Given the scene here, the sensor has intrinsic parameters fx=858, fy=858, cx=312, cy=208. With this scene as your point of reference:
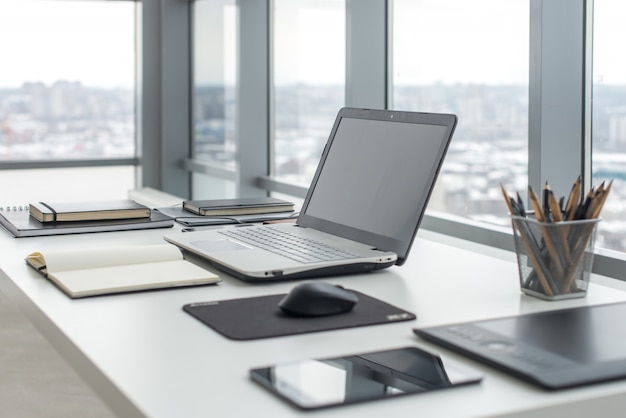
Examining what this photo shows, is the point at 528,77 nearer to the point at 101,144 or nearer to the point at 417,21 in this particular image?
the point at 417,21

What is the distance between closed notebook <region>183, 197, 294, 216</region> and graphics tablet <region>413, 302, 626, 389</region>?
100 centimetres

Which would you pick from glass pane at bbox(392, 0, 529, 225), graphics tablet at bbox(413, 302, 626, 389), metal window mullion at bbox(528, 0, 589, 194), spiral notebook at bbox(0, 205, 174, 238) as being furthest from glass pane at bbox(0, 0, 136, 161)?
graphics tablet at bbox(413, 302, 626, 389)

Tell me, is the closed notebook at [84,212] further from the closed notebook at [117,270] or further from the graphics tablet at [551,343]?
the graphics tablet at [551,343]

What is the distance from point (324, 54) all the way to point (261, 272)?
236cm

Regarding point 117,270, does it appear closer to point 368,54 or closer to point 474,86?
point 474,86

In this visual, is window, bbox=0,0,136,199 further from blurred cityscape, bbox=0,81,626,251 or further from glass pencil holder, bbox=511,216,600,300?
glass pencil holder, bbox=511,216,600,300

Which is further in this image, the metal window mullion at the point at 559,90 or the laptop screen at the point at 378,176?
the metal window mullion at the point at 559,90

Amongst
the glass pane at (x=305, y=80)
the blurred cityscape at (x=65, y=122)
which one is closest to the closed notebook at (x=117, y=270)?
the glass pane at (x=305, y=80)

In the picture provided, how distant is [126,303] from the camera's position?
117 centimetres

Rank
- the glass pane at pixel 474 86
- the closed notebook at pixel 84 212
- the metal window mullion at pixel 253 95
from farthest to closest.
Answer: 1. the metal window mullion at pixel 253 95
2. the glass pane at pixel 474 86
3. the closed notebook at pixel 84 212

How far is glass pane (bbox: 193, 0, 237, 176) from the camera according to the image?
455 centimetres

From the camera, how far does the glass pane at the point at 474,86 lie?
7.66 feet

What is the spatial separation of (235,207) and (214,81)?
9.37 feet

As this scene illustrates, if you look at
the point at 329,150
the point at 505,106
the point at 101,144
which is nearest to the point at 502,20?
the point at 505,106
